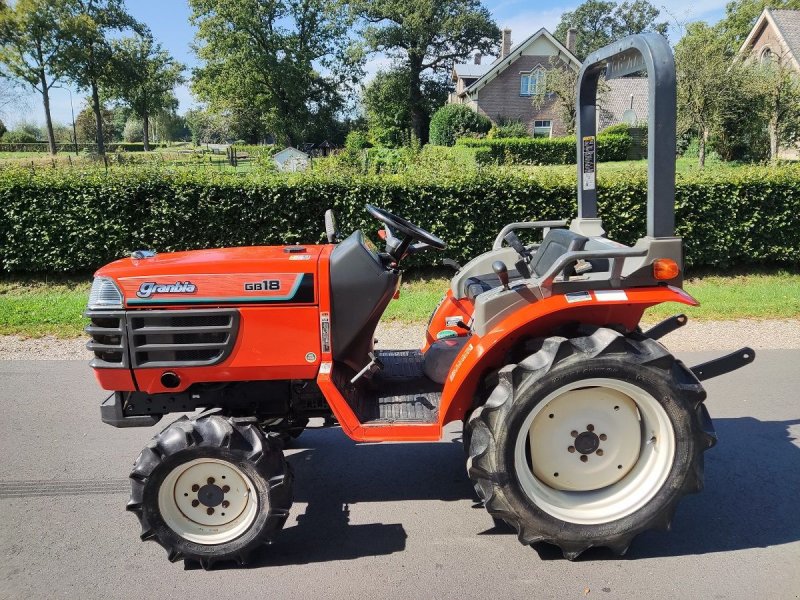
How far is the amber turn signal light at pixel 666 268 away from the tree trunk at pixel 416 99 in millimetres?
48151

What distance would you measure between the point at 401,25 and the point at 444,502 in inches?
2079

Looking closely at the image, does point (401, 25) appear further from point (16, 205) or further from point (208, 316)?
point (208, 316)

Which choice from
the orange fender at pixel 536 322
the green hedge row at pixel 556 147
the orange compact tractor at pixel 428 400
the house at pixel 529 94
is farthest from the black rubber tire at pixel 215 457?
the house at pixel 529 94

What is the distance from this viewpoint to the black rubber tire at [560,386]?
2840 mm

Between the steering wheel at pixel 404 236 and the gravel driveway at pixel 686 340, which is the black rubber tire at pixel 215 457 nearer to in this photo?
the steering wheel at pixel 404 236

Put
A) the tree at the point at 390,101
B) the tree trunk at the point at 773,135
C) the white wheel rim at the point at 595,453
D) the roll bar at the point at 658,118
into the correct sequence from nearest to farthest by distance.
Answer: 1. the roll bar at the point at 658,118
2. the white wheel rim at the point at 595,453
3. the tree trunk at the point at 773,135
4. the tree at the point at 390,101

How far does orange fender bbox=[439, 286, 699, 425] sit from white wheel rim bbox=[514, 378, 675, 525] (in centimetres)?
35

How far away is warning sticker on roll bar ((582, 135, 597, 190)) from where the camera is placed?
379 cm

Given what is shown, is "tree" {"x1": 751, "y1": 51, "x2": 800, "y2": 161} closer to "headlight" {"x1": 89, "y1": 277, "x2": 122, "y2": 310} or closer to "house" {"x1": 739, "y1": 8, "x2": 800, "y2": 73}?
"house" {"x1": 739, "y1": 8, "x2": 800, "y2": 73}

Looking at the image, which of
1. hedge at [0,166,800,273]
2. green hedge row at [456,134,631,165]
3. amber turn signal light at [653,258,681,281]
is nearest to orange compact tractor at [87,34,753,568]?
amber turn signal light at [653,258,681,281]

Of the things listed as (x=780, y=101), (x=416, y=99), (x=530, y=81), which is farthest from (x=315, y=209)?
(x=416, y=99)

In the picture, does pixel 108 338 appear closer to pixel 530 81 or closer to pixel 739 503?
pixel 739 503

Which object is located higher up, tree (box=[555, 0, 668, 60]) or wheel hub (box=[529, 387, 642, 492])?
tree (box=[555, 0, 668, 60])

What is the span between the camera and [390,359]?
399 cm
